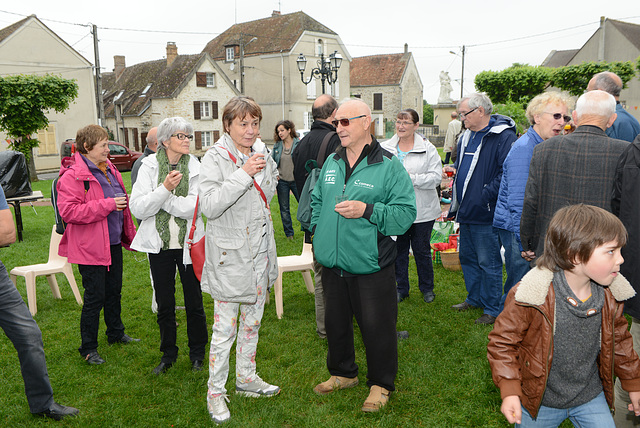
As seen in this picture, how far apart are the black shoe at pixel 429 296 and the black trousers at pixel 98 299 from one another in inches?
143

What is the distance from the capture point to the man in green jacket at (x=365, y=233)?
3596 mm

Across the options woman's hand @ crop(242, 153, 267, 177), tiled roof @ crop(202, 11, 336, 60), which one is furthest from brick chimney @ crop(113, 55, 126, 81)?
woman's hand @ crop(242, 153, 267, 177)

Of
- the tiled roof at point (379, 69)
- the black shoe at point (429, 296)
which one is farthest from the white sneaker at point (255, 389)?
the tiled roof at point (379, 69)

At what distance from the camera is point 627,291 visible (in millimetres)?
2311

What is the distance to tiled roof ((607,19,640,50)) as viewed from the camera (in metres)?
35.7

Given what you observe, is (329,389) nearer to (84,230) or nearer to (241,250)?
(241,250)

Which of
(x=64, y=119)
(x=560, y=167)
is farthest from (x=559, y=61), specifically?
(x=560, y=167)

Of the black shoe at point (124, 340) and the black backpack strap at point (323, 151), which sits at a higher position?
the black backpack strap at point (323, 151)

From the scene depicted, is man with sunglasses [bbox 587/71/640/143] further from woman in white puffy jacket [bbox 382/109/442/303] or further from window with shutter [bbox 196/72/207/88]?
window with shutter [bbox 196/72/207/88]

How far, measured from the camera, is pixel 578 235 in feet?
7.32

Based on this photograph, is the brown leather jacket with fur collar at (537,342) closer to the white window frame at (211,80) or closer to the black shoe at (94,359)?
the black shoe at (94,359)

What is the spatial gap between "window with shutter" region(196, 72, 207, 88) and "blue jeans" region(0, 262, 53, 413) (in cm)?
3774

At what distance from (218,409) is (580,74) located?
2950 centimetres

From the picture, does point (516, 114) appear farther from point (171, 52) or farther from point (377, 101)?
point (377, 101)
